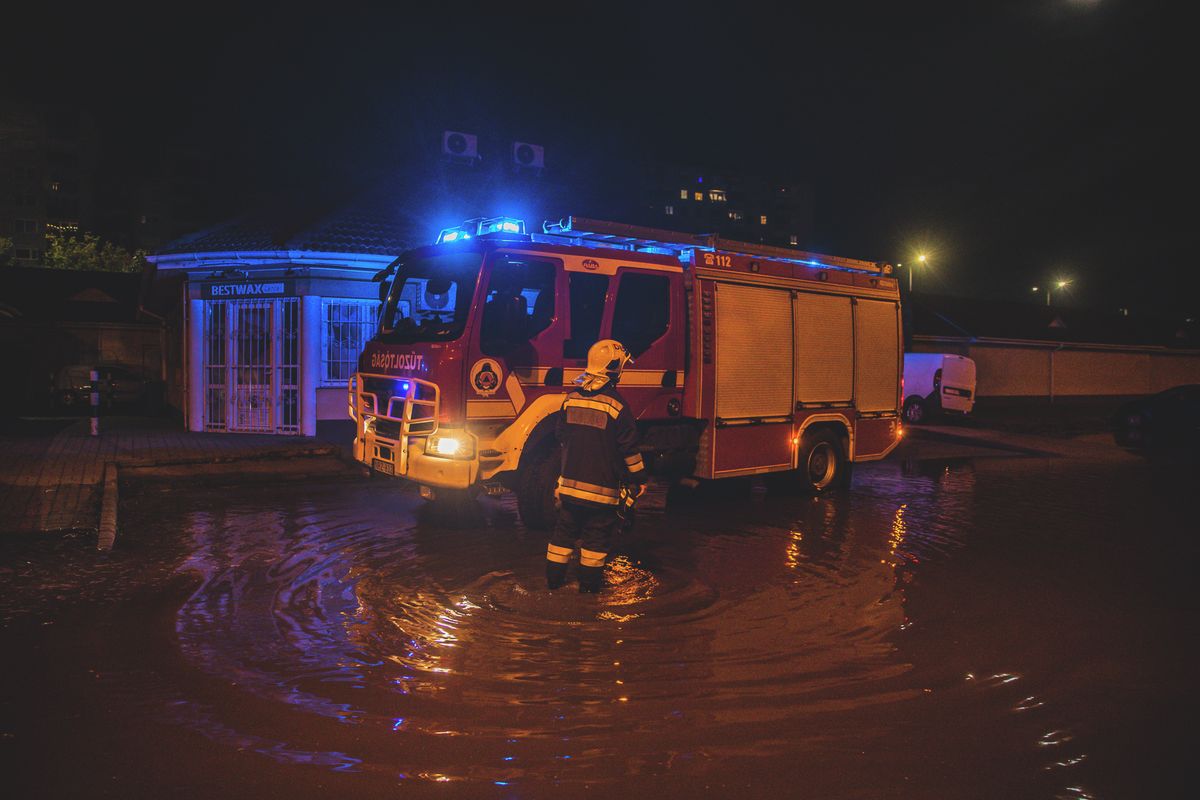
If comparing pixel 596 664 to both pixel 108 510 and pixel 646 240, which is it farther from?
pixel 108 510

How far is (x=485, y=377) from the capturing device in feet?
25.8

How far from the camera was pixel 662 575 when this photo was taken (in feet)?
23.3

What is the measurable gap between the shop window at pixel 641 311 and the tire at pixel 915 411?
19.1 meters

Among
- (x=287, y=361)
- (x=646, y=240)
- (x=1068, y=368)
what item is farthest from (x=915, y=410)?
(x=646, y=240)

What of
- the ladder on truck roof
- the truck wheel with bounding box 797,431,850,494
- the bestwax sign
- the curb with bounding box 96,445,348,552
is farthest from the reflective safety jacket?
the bestwax sign

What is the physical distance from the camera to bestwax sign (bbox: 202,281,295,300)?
1587 cm

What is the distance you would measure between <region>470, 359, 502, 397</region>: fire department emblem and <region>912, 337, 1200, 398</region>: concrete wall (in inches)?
1128

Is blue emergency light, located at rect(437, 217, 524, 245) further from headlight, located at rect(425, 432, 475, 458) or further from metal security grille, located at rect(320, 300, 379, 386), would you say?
metal security grille, located at rect(320, 300, 379, 386)

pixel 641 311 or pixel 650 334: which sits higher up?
pixel 641 311

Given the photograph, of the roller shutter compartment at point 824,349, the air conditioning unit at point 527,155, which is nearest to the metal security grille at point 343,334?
the air conditioning unit at point 527,155

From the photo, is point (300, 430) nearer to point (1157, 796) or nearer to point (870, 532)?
point (870, 532)

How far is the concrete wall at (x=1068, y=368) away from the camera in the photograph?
35.8 m

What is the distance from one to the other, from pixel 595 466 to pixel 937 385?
883 inches

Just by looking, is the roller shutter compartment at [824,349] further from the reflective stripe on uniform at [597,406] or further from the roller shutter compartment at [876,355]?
the reflective stripe on uniform at [597,406]
